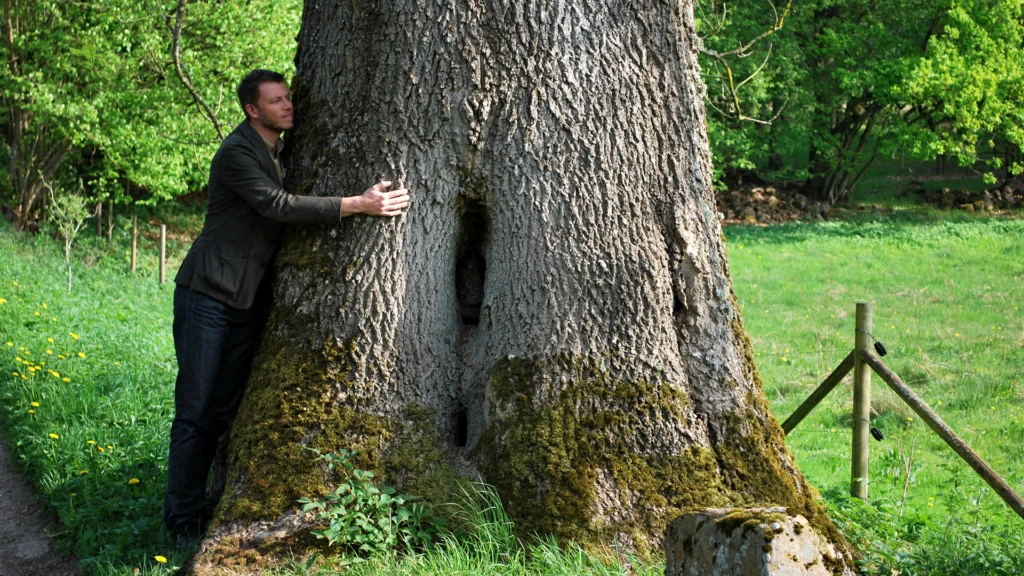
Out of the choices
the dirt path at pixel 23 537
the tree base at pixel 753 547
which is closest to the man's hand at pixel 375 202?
Answer: the tree base at pixel 753 547

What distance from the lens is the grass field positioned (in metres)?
4.43

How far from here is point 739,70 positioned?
103 feet

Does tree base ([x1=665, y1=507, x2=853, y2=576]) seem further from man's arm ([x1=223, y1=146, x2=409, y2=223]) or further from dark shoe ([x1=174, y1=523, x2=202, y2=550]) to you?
dark shoe ([x1=174, y1=523, x2=202, y2=550])

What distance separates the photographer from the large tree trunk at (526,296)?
14.1 ft

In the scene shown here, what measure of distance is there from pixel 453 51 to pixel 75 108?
584 inches

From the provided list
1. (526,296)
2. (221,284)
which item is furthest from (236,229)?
(526,296)

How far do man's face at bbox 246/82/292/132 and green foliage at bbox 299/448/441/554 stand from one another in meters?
1.74

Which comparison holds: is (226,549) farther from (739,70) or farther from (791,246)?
(739,70)

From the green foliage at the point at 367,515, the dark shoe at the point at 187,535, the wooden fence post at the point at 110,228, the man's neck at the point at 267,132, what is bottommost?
A: the dark shoe at the point at 187,535

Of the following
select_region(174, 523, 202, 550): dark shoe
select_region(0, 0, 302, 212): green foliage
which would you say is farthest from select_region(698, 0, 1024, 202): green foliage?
select_region(174, 523, 202, 550): dark shoe

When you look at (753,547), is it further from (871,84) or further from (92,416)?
(871,84)

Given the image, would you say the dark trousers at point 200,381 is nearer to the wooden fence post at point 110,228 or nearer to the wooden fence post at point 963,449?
the wooden fence post at point 963,449

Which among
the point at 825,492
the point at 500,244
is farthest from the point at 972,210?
the point at 500,244

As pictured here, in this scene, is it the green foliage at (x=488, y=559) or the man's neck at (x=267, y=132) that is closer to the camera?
the green foliage at (x=488, y=559)
